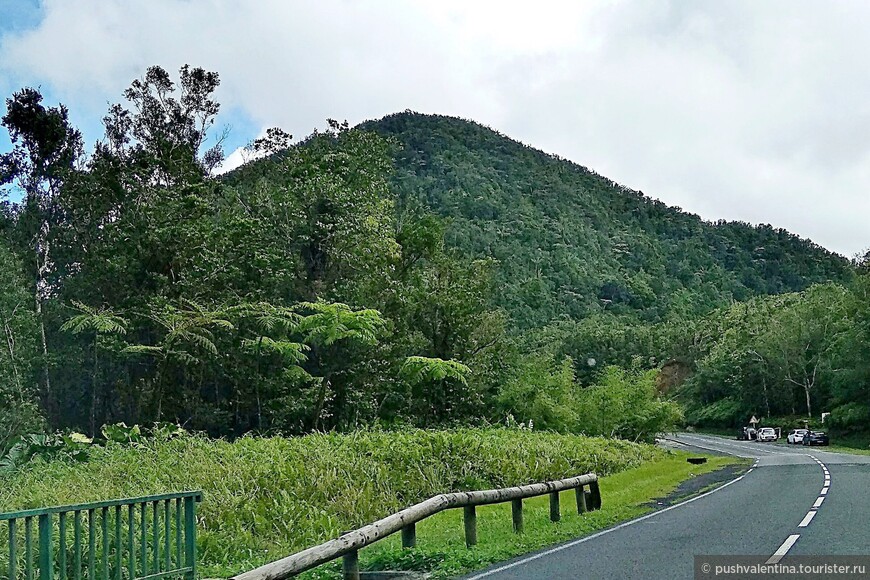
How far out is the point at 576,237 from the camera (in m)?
125

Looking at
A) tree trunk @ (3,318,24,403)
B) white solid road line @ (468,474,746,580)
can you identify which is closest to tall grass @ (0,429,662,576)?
white solid road line @ (468,474,746,580)

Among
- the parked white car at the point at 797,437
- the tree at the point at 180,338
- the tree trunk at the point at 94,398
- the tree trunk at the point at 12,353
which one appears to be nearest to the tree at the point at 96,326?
the tree trunk at the point at 94,398

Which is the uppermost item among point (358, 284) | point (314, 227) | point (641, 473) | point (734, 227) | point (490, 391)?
point (734, 227)

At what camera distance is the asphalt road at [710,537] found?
Answer: 31.4ft

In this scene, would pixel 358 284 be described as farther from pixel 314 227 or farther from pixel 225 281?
pixel 225 281

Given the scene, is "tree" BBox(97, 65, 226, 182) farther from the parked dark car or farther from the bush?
the parked dark car

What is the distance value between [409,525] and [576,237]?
116 metres

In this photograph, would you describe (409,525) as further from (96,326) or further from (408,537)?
(96,326)

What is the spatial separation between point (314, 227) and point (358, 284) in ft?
9.32

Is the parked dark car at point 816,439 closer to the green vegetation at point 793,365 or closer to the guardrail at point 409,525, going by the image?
the green vegetation at point 793,365

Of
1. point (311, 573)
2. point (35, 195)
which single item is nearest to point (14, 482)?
point (311, 573)

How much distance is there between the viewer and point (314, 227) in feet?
113

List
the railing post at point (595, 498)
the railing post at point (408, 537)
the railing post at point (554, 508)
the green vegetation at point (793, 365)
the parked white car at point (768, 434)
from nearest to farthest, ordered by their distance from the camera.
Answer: the railing post at point (408, 537)
the railing post at point (554, 508)
the railing post at point (595, 498)
the green vegetation at point (793, 365)
the parked white car at point (768, 434)

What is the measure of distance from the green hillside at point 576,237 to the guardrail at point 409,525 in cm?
6930
